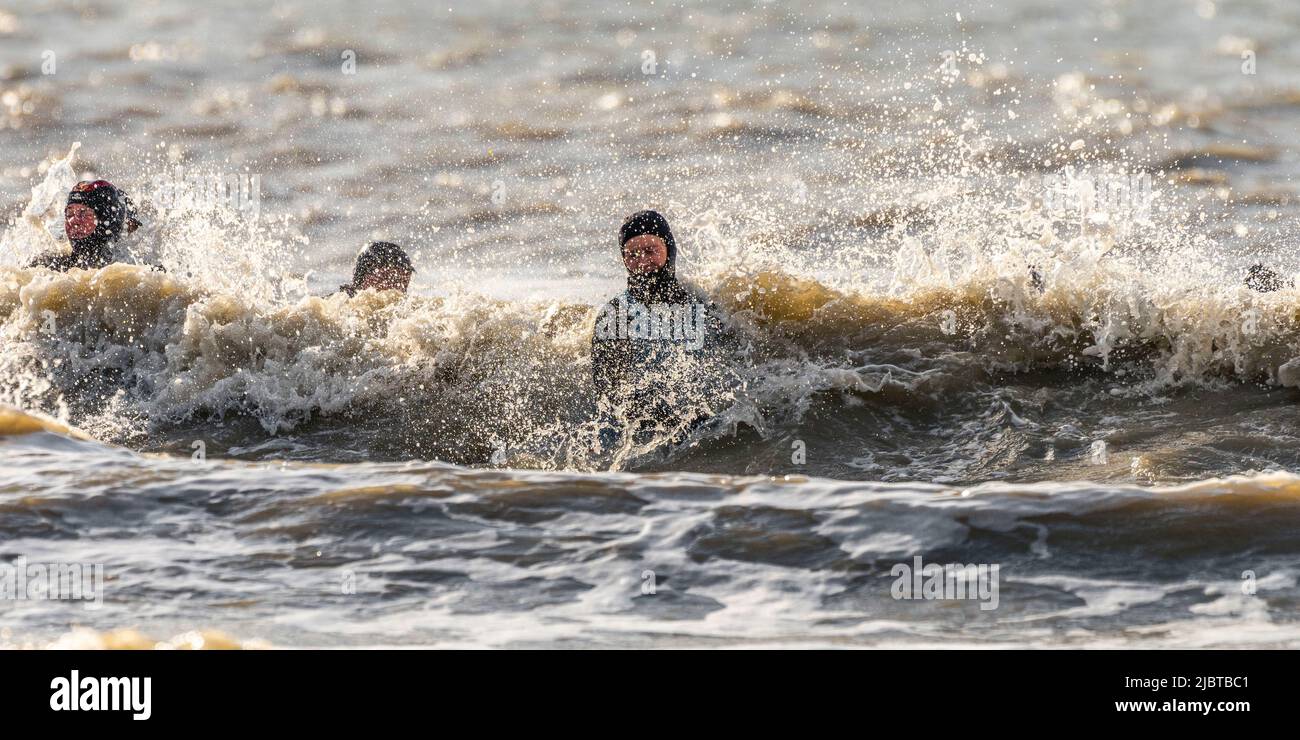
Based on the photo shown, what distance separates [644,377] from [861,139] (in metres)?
12.6

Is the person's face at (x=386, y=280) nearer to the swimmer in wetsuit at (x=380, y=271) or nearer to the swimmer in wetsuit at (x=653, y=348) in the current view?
the swimmer in wetsuit at (x=380, y=271)

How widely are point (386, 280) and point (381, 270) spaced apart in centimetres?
11

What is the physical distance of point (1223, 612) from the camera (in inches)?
174

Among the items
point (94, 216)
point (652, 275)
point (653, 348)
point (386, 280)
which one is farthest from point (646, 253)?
point (94, 216)

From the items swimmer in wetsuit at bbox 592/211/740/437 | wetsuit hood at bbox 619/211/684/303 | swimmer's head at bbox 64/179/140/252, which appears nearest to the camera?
swimmer in wetsuit at bbox 592/211/740/437

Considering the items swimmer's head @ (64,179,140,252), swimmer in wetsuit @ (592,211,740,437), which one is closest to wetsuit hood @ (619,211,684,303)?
swimmer in wetsuit @ (592,211,740,437)

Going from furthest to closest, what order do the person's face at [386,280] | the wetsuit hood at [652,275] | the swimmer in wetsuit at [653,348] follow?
the person's face at [386,280]
the wetsuit hood at [652,275]
the swimmer in wetsuit at [653,348]

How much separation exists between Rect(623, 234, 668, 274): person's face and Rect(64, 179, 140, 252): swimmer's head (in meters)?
5.29

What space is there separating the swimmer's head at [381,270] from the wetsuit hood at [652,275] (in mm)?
3029

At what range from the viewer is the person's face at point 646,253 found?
371 inches

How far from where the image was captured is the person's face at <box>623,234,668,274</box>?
9.41m

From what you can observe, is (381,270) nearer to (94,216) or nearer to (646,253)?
(94,216)

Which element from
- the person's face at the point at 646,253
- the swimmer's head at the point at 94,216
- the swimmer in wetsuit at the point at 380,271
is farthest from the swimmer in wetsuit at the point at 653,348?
the swimmer's head at the point at 94,216

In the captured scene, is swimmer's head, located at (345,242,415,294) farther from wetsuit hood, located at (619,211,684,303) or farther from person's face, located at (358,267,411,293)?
wetsuit hood, located at (619,211,684,303)
